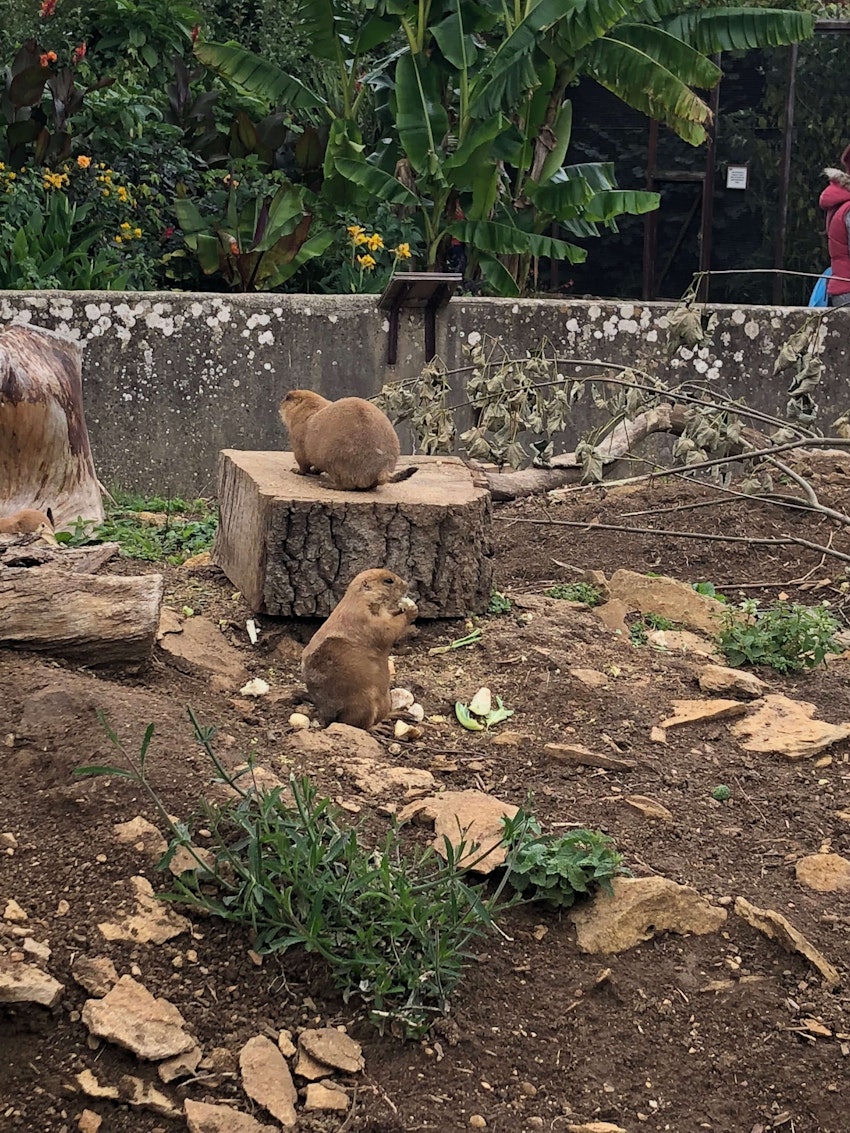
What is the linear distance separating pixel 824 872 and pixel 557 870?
751 millimetres

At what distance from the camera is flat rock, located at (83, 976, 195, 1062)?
7.39ft

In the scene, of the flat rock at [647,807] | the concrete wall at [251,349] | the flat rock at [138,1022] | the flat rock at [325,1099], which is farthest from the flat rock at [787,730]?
the concrete wall at [251,349]

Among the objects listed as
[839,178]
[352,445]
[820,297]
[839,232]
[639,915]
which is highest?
[839,178]

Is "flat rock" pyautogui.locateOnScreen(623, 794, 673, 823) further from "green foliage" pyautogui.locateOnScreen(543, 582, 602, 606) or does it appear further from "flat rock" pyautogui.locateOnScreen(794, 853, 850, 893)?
"green foliage" pyautogui.locateOnScreen(543, 582, 602, 606)

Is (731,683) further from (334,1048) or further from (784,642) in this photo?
(334,1048)

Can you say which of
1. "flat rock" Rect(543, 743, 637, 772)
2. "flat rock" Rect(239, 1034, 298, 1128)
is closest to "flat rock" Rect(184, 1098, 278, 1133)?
"flat rock" Rect(239, 1034, 298, 1128)

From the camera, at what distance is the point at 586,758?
3.65 metres

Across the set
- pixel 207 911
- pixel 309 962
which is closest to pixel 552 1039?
pixel 309 962

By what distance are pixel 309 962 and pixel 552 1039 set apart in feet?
1.65

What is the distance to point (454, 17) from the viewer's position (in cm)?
1025

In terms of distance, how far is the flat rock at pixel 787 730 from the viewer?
383 cm

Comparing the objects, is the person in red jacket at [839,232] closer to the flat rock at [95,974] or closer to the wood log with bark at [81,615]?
the wood log with bark at [81,615]

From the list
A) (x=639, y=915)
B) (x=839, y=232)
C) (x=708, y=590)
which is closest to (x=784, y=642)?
(x=708, y=590)

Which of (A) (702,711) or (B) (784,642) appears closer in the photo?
(A) (702,711)
